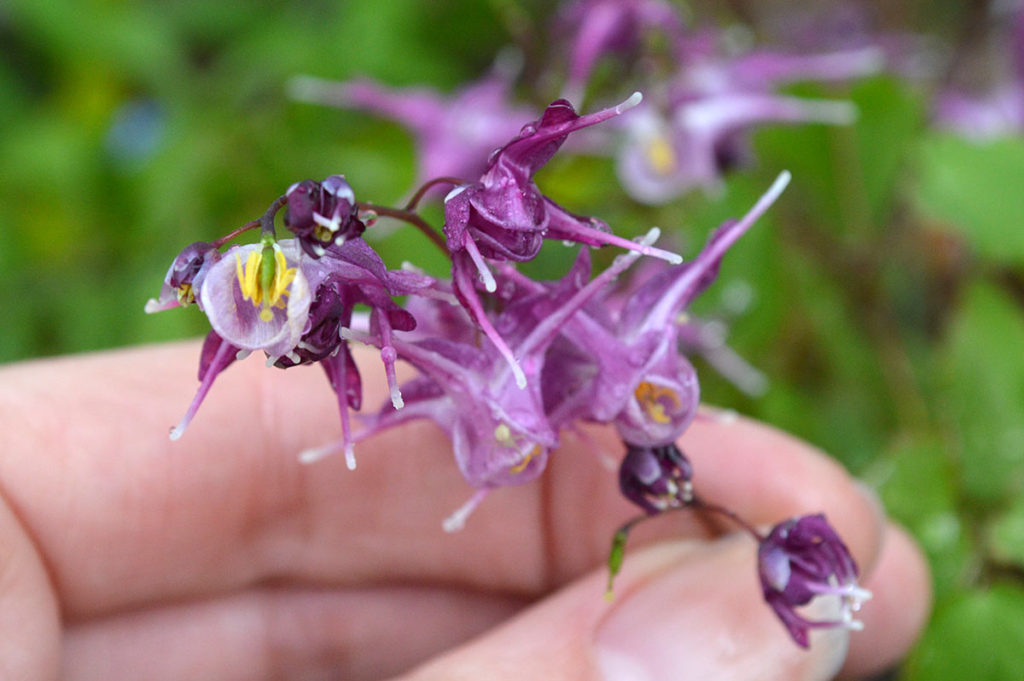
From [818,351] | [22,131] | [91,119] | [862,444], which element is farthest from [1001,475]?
[22,131]

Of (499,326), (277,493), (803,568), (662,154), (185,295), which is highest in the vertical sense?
(185,295)

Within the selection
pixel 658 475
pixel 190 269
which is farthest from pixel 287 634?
pixel 190 269

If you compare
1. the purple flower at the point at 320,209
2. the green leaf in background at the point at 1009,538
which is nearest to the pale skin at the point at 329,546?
the green leaf in background at the point at 1009,538

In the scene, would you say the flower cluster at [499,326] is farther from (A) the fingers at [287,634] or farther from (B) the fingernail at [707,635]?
(A) the fingers at [287,634]

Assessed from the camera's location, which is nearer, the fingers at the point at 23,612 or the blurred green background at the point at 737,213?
the fingers at the point at 23,612

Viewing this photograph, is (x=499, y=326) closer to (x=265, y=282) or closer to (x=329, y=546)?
(x=265, y=282)

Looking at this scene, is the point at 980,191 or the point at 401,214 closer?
the point at 401,214
